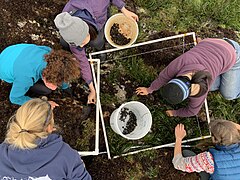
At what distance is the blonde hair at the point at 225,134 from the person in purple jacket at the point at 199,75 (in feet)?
0.75

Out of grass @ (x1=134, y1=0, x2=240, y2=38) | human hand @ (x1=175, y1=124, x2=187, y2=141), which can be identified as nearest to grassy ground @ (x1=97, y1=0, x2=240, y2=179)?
grass @ (x1=134, y1=0, x2=240, y2=38)

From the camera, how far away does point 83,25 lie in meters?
2.17

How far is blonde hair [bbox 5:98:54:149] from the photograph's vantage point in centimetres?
179

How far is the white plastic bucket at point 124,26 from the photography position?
2.61 meters

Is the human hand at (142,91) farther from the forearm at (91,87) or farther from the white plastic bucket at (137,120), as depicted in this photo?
the forearm at (91,87)

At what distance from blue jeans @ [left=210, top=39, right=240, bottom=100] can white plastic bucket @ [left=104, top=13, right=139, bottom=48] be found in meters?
0.72

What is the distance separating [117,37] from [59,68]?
79cm

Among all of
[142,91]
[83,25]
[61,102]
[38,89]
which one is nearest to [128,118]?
[142,91]

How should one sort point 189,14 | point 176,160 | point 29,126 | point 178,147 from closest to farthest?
point 29,126, point 176,160, point 178,147, point 189,14

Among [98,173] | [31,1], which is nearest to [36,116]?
[98,173]

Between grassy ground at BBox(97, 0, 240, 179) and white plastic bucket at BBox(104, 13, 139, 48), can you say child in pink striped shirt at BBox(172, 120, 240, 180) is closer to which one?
grassy ground at BBox(97, 0, 240, 179)

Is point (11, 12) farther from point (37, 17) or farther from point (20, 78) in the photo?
point (20, 78)

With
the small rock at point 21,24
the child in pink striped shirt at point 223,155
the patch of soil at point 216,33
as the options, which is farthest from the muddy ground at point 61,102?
the patch of soil at point 216,33

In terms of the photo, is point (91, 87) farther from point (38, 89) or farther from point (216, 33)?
point (216, 33)
